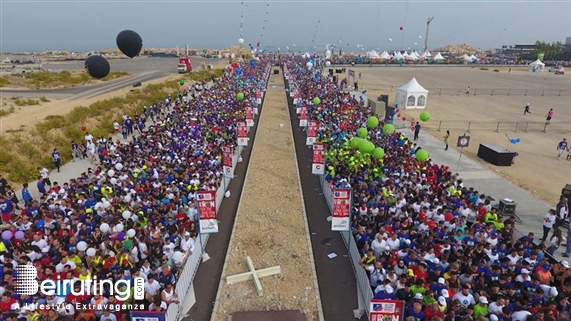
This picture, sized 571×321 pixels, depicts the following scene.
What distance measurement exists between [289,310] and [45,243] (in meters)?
6.57

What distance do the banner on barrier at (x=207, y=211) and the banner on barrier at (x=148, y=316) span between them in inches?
155

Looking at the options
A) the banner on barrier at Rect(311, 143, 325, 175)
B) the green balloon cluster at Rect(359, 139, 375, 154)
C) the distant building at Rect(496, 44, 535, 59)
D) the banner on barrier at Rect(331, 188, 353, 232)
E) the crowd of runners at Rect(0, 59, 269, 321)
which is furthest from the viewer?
the distant building at Rect(496, 44, 535, 59)

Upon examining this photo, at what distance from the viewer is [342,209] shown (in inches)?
423

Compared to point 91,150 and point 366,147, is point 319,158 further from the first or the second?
point 91,150

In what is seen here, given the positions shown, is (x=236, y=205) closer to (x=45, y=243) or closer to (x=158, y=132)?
(x=45, y=243)

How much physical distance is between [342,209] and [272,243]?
2729 mm

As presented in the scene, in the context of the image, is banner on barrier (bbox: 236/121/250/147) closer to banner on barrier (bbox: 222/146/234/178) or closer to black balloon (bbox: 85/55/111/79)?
banner on barrier (bbox: 222/146/234/178)

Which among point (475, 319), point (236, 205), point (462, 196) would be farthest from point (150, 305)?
point (462, 196)

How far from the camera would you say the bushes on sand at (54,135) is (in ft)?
60.3

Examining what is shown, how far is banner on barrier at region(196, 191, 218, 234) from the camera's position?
34.0ft

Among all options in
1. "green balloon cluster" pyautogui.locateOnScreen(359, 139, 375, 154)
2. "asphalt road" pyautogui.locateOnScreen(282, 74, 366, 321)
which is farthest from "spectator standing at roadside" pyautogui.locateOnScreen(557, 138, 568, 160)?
"asphalt road" pyautogui.locateOnScreen(282, 74, 366, 321)

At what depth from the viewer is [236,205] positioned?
1445 cm

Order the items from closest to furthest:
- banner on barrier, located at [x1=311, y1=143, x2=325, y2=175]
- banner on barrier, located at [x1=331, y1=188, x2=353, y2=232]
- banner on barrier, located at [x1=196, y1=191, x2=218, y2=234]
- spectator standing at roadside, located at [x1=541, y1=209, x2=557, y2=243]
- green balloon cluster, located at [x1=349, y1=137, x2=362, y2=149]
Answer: banner on barrier, located at [x1=196, y1=191, x2=218, y2=234], banner on barrier, located at [x1=331, y1=188, x2=353, y2=232], spectator standing at roadside, located at [x1=541, y1=209, x2=557, y2=243], banner on barrier, located at [x1=311, y1=143, x2=325, y2=175], green balloon cluster, located at [x1=349, y1=137, x2=362, y2=149]

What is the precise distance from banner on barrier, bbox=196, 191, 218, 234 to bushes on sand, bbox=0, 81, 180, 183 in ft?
42.1
